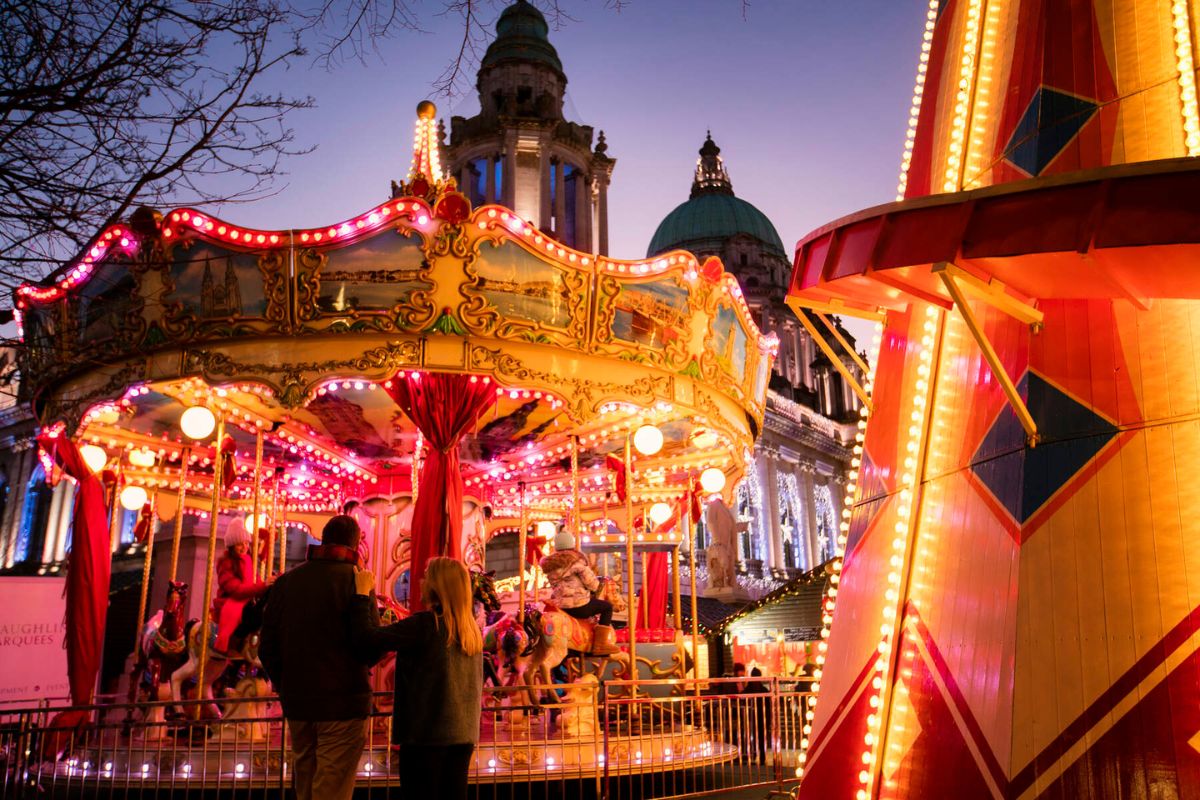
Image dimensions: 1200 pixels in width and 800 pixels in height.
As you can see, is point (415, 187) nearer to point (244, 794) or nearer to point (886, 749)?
point (244, 794)

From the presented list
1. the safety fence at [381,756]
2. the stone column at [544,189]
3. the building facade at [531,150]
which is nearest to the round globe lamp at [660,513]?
the safety fence at [381,756]

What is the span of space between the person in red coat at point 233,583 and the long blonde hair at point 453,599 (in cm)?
585

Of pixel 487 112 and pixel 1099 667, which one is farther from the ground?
pixel 487 112

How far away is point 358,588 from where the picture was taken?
4.43m

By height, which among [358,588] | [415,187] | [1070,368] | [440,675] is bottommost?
[440,675]

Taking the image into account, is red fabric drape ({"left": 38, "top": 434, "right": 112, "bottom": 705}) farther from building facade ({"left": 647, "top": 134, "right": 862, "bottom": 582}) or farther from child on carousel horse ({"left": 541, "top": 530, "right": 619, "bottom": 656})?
building facade ({"left": 647, "top": 134, "right": 862, "bottom": 582})

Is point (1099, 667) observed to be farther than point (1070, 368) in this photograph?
No

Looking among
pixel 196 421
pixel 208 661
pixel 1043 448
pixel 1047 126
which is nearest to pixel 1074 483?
pixel 1043 448

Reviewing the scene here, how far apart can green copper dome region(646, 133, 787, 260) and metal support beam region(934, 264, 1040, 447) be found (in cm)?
4640

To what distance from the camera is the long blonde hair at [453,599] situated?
4211mm

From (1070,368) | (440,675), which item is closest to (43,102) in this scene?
(440,675)

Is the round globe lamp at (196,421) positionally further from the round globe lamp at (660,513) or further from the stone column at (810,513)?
the stone column at (810,513)

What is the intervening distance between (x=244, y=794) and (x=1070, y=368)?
23.5ft

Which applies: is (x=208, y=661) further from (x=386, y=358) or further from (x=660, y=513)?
(x=660, y=513)
